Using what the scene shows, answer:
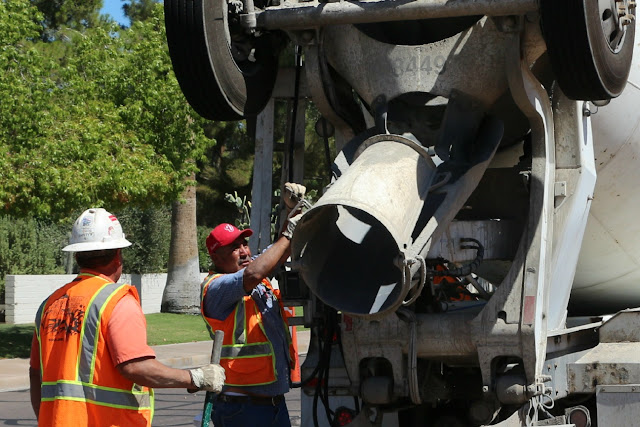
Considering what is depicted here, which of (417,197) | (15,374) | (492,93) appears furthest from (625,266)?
(15,374)

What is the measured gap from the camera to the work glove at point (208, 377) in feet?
13.7

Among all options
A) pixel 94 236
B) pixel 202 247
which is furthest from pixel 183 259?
pixel 94 236

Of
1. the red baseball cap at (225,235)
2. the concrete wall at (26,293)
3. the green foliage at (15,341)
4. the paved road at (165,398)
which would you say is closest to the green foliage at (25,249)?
the concrete wall at (26,293)

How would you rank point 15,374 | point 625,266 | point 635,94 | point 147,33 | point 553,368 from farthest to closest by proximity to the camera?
point 147,33 < point 15,374 < point 625,266 < point 635,94 < point 553,368

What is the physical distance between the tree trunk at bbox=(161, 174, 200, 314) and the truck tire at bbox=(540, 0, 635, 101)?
767 inches

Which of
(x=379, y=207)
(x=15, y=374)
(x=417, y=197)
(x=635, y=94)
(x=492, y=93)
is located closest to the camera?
(x=379, y=207)

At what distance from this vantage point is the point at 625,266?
6141 mm

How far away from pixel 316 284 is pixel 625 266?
94.1 inches

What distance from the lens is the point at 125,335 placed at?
13.1ft

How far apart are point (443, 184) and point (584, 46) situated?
771 mm

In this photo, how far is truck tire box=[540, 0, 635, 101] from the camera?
420 cm

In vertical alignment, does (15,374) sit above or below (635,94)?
below

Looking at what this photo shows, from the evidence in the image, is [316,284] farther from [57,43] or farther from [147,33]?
[57,43]

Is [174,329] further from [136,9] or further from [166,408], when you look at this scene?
[136,9]
